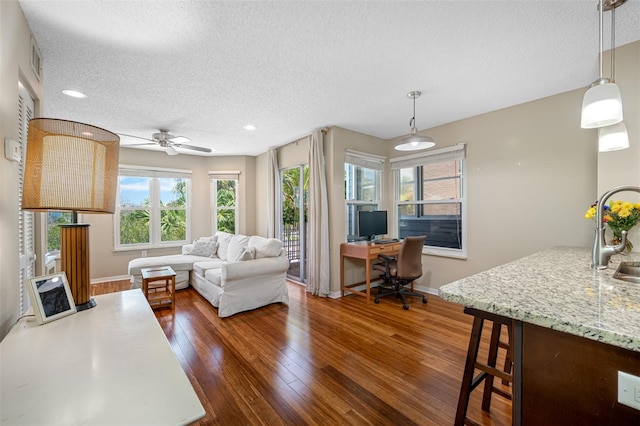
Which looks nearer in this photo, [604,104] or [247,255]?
[604,104]

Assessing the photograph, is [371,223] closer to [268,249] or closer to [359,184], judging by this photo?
[359,184]

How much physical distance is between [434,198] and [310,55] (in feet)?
9.53

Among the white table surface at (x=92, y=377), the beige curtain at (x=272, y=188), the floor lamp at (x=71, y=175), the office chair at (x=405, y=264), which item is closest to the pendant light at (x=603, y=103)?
the white table surface at (x=92, y=377)

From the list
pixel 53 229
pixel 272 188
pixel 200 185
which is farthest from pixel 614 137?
pixel 53 229

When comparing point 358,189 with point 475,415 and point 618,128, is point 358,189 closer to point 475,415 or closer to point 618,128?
point 618,128

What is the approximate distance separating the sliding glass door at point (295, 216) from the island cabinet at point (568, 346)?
3.90 metres

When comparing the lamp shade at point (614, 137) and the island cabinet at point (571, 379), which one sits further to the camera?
the lamp shade at point (614, 137)

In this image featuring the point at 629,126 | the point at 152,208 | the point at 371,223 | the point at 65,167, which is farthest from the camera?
the point at 152,208

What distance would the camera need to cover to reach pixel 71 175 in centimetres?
118

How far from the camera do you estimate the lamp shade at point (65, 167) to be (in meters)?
1.13

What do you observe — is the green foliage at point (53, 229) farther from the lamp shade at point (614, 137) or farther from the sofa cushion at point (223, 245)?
the lamp shade at point (614, 137)

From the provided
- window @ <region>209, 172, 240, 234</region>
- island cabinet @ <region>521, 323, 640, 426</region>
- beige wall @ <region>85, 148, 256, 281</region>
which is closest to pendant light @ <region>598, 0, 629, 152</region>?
island cabinet @ <region>521, 323, 640, 426</region>

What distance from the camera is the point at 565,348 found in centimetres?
83

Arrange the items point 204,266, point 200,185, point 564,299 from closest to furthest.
Answer: 1. point 564,299
2. point 204,266
3. point 200,185
